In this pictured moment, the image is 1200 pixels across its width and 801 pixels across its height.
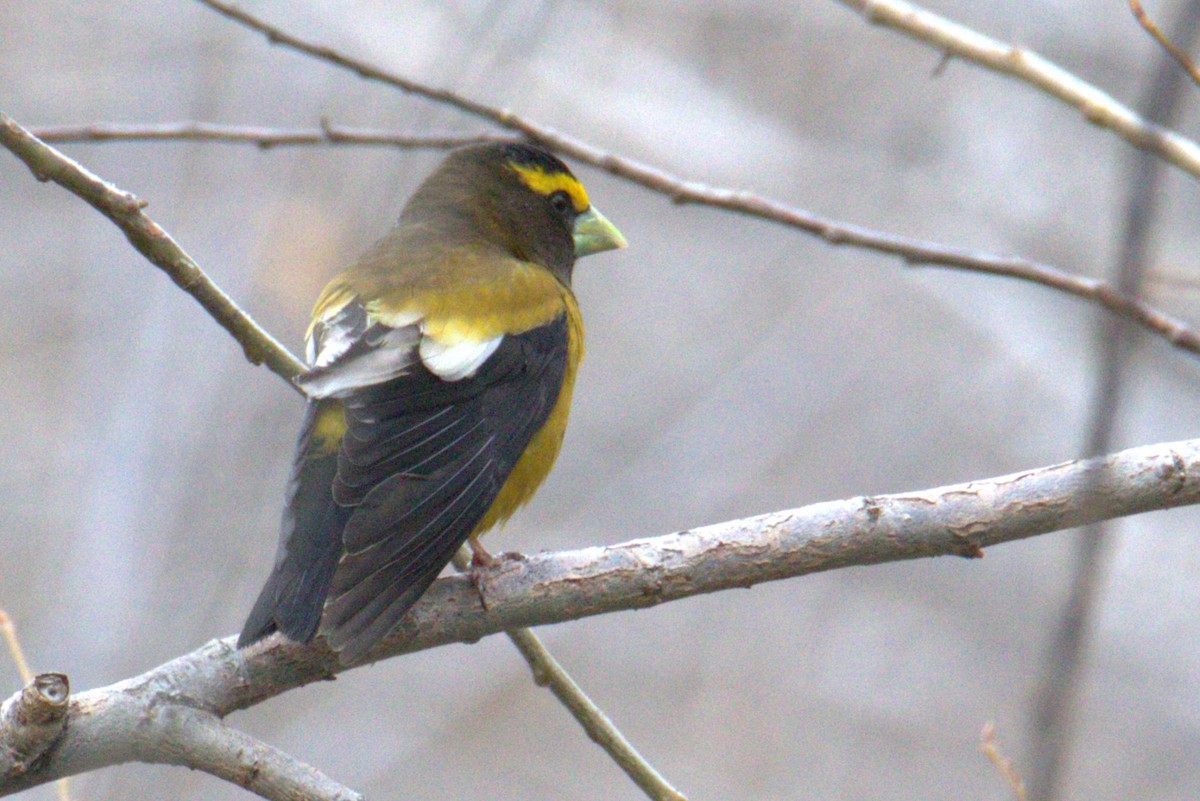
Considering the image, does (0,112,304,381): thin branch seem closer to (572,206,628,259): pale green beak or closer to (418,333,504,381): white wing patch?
(418,333,504,381): white wing patch

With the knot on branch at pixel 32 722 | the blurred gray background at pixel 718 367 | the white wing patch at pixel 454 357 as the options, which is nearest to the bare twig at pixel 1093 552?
the knot on branch at pixel 32 722

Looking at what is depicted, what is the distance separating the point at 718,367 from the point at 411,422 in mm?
5491

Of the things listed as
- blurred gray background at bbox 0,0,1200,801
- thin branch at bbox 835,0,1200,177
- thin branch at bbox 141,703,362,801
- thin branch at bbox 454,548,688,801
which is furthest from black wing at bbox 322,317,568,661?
blurred gray background at bbox 0,0,1200,801

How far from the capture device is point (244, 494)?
4.95 metres

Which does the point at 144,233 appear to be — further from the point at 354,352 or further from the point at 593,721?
the point at 593,721

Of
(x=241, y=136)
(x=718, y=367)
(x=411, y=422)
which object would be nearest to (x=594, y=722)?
(x=411, y=422)

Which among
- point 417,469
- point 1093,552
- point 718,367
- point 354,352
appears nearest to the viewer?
point 1093,552

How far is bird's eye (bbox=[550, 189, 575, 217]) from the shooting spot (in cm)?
436

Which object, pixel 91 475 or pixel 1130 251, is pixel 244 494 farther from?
pixel 1130 251

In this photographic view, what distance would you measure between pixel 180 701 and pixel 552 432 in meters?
1.26

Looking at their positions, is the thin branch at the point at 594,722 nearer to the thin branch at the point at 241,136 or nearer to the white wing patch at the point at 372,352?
the white wing patch at the point at 372,352

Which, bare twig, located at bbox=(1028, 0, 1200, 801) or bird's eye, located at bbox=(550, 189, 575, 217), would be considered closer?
bare twig, located at bbox=(1028, 0, 1200, 801)

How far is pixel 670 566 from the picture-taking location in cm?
260

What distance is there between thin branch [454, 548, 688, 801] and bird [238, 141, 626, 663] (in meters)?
0.24
